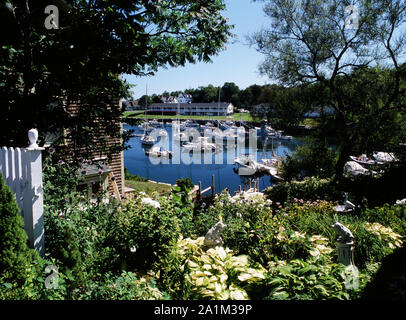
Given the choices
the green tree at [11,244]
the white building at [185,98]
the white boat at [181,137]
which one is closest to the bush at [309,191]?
the green tree at [11,244]

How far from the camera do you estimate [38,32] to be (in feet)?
14.1

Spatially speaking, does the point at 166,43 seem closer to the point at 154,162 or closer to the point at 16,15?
the point at 16,15

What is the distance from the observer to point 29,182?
3752 millimetres

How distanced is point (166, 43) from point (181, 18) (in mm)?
641

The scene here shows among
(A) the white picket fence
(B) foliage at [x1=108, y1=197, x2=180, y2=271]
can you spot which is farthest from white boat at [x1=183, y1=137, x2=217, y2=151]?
(A) the white picket fence

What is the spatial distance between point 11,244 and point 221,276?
2.49 meters

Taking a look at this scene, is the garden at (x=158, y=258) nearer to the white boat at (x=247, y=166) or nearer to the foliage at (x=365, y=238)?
the foliage at (x=365, y=238)

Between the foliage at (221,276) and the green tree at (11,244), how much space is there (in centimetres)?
196

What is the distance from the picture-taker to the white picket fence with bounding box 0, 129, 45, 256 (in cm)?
374

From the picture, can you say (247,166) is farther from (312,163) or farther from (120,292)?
(120,292)

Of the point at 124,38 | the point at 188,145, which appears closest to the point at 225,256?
the point at 124,38

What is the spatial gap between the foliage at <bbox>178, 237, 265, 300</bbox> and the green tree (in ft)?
6.45

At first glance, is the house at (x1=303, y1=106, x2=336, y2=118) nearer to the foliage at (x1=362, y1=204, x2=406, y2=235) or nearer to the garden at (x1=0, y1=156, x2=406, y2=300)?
the foliage at (x1=362, y1=204, x2=406, y2=235)
